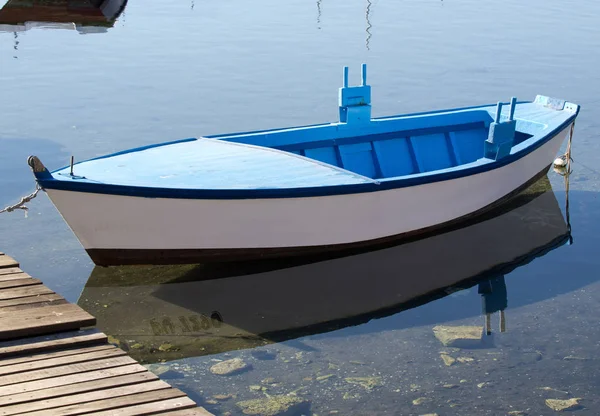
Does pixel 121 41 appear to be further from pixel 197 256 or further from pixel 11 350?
pixel 11 350

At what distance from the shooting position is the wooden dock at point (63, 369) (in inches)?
243

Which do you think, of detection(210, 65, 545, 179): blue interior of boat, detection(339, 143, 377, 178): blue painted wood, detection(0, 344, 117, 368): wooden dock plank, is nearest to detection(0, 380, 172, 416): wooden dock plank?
detection(0, 344, 117, 368): wooden dock plank

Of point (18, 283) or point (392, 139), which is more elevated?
point (392, 139)

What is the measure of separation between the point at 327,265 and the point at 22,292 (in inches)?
148

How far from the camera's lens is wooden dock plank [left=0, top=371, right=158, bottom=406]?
244 inches

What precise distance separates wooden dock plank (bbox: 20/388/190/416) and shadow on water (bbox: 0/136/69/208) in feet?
20.2

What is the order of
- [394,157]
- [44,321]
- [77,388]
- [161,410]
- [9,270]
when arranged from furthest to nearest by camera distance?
[394,157] < [9,270] < [44,321] < [77,388] < [161,410]

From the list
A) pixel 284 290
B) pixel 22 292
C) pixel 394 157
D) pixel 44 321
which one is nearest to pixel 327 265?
pixel 284 290

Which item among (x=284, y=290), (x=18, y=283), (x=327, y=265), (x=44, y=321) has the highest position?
(x=18, y=283)

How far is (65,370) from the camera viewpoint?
6.72 m

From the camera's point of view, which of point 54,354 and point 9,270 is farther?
point 9,270

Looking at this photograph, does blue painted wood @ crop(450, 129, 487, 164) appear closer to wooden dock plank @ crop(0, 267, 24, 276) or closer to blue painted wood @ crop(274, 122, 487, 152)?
blue painted wood @ crop(274, 122, 487, 152)

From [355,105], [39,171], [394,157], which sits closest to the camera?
[39,171]

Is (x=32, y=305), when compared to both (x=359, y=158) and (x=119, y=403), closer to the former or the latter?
(x=119, y=403)
